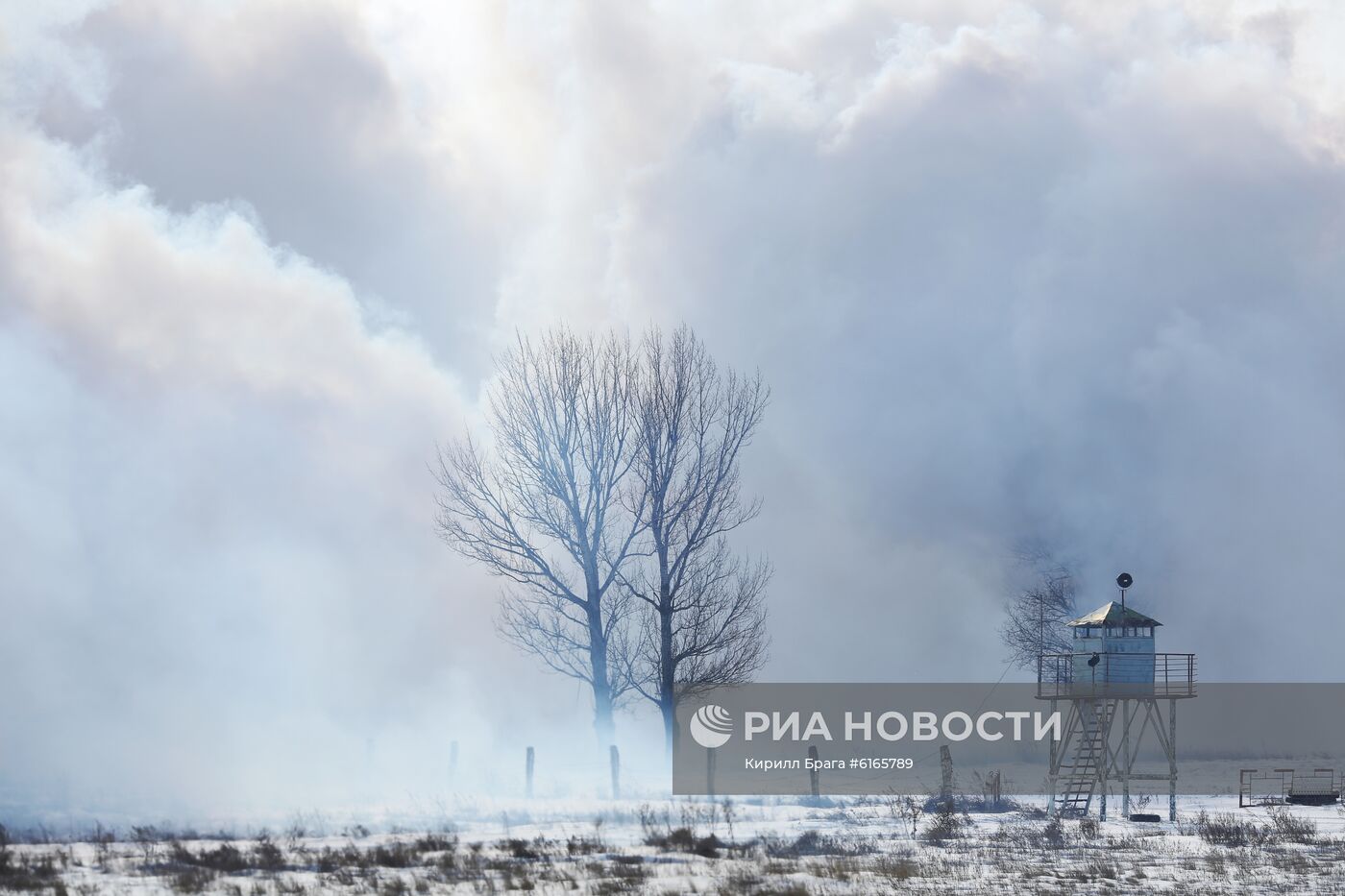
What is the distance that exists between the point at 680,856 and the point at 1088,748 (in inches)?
933

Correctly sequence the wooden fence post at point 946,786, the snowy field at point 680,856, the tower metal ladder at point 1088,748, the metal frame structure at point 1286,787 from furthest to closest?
the metal frame structure at point 1286,787, the tower metal ladder at point 1088,748, the wooden fence post at point 946,786, the snowy field at point 680,856

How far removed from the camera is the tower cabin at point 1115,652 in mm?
47844

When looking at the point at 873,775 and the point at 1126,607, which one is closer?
the point at 1126,607

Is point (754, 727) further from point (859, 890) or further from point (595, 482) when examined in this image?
point (859, 890)

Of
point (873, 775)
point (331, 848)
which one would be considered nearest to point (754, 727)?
point (873, 775)

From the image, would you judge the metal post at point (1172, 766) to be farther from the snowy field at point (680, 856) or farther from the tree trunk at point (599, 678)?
the tree trunk at point (599, 678)

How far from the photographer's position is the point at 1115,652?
48000mm

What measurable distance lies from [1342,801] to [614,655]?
938 inches

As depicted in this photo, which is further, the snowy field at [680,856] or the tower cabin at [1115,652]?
the tower cabin at [1115,652]

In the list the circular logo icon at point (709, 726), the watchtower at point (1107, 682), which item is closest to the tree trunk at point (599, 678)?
the circular logo icon at point (709, 726)

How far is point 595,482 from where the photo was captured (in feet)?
164

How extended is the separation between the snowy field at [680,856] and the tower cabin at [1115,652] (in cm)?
831

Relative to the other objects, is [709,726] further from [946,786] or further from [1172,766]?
[1172,766]

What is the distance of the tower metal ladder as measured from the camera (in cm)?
4691
